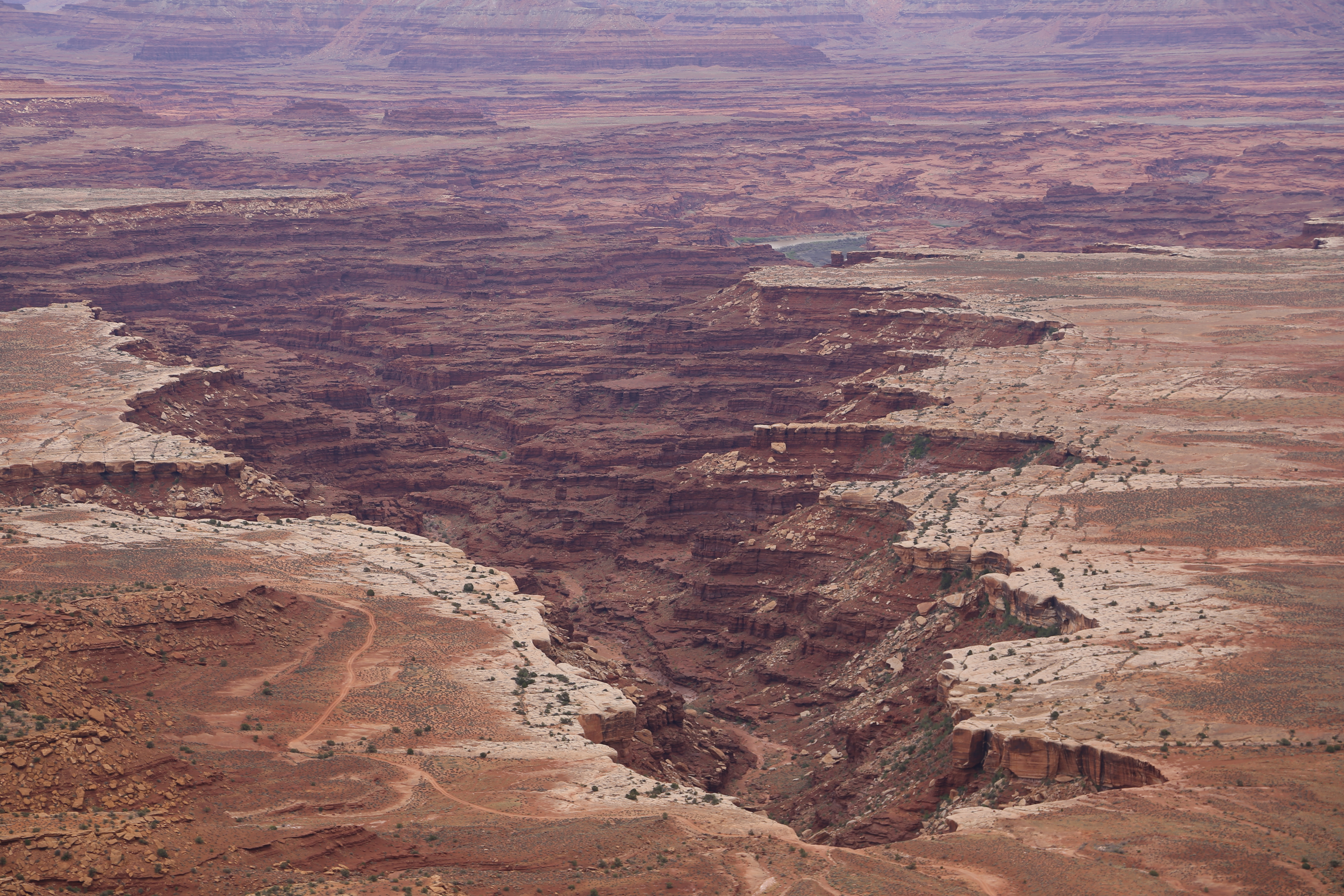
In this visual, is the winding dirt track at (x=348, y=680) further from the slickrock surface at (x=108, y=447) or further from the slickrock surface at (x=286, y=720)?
the slickrock surface at (x=108, y=447)

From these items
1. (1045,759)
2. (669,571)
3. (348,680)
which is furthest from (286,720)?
(669,571)

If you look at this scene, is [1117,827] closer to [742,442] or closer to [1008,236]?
[742,442]

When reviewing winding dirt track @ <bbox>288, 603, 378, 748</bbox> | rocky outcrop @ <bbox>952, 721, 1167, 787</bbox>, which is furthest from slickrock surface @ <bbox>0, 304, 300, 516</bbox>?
rocky outcrop @ <bbox>952, 721, 1167, 787</bbox>

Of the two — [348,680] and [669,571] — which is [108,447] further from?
[348,680]

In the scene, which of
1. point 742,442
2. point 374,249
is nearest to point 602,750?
point 742,442

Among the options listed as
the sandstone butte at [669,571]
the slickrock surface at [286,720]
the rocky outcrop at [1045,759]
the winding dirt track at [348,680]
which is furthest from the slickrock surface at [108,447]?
the rocky outcrop at [1045,759]

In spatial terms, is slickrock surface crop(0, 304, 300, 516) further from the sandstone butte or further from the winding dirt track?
the winding dirt track
